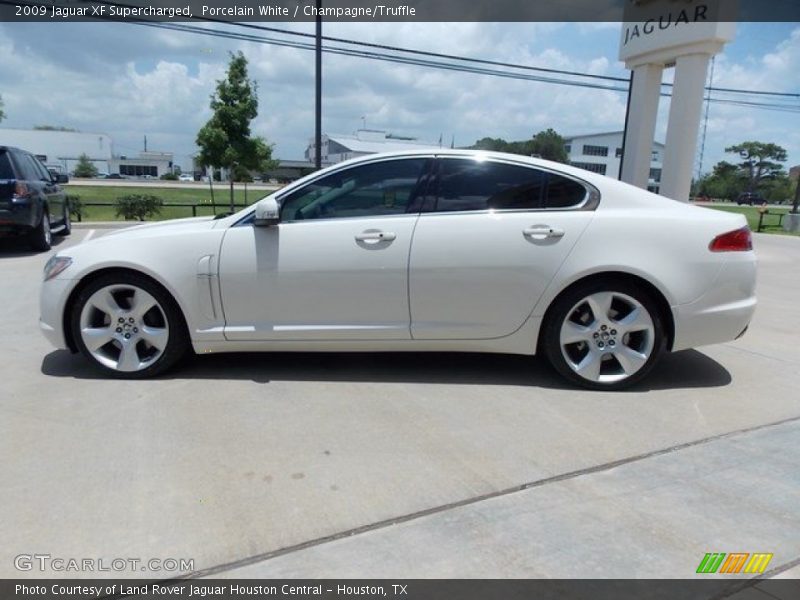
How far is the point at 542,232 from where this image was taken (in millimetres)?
3844

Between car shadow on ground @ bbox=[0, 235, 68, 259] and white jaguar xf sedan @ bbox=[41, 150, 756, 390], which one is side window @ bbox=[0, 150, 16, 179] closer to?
car shadow on ground @ bbox=[0, 235, 68, 259]

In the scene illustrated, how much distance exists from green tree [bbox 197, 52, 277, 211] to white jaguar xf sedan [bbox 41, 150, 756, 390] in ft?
51.4

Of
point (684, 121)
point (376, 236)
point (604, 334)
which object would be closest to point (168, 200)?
point (684, 121)

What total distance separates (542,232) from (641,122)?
14035mm

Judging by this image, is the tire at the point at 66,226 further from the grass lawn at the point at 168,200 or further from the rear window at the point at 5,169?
the grass lawn at the point at 168,200

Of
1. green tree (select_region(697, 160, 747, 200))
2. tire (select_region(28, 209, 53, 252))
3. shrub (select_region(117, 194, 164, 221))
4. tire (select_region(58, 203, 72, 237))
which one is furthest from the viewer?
green tree (select_region(697, 160, 747, 200))

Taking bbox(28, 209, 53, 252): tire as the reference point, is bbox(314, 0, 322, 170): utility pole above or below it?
above

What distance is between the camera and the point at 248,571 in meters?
2.18

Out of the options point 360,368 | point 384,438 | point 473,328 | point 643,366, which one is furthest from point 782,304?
point 384,438

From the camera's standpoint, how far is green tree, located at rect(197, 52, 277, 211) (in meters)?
19.0

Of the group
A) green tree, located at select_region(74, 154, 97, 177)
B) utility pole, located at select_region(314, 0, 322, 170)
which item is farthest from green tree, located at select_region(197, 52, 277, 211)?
green tree, located at select_region(74, 154, 97, 177)

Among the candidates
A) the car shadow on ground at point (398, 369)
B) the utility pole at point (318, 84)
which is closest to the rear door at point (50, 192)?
the utility pole at point (318, 84)

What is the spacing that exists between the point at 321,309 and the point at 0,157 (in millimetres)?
7795
